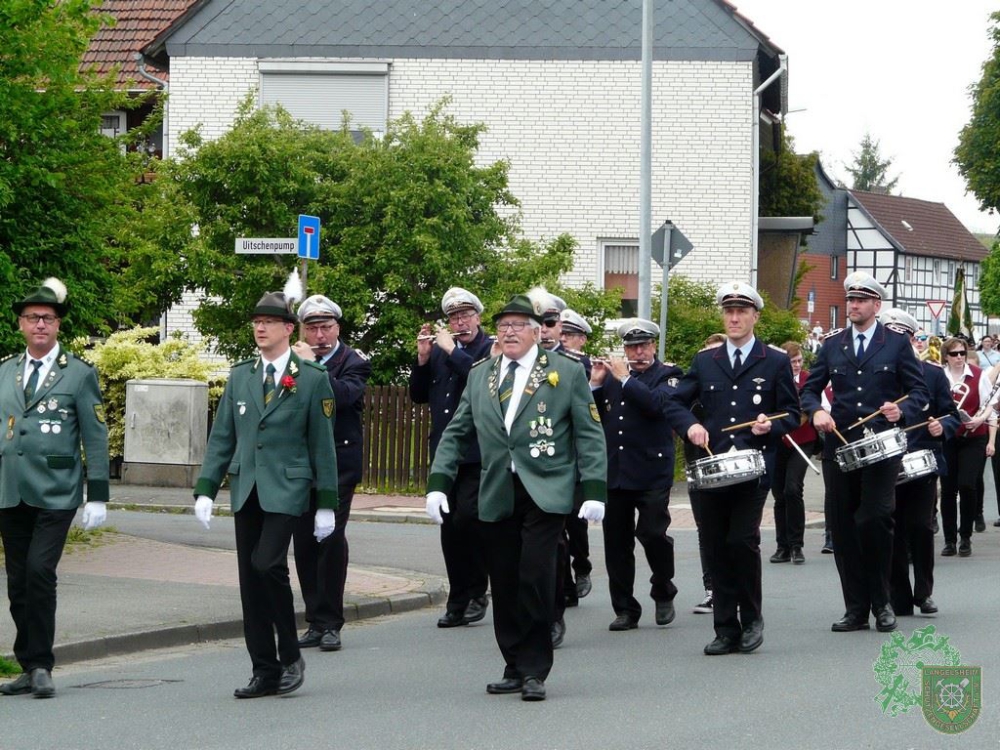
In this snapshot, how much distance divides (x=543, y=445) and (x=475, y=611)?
3.23m

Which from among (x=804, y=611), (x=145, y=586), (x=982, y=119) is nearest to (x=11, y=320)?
(x=145, y=586)

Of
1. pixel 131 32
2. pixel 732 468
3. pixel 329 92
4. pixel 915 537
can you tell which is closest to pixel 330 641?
pixel 732 468

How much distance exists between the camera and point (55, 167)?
43.6 feet

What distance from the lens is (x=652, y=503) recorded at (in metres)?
10.7

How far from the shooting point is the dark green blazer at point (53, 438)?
8516 mm

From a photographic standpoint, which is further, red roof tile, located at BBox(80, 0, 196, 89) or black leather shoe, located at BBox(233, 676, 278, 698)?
red roof tile, located at BBox(80, 0, 196, 89)

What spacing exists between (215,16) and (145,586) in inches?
847

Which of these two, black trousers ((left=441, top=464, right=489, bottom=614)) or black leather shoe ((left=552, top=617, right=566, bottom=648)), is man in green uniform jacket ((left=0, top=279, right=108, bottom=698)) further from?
black leather shoe ((left=552, top=617, right=566, bottom=648))

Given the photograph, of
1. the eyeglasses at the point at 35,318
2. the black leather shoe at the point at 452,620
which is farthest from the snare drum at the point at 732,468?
the eyeglasses at the point at 35,318

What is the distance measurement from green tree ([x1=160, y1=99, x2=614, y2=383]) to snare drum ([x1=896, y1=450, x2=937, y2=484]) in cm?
1236

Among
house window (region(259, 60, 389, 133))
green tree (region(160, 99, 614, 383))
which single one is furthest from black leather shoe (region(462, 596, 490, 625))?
house window (region(259, 60, 389, 133))

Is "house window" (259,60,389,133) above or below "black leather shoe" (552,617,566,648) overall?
above

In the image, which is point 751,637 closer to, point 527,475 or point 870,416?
point 870,416

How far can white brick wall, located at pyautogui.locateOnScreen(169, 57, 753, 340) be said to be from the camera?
102 ft
